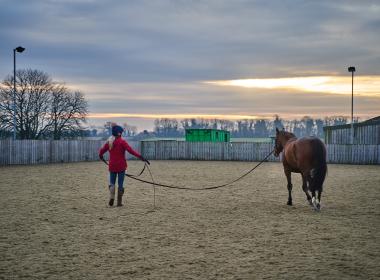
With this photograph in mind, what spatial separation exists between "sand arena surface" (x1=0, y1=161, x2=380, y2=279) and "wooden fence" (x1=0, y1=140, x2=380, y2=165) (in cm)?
1679

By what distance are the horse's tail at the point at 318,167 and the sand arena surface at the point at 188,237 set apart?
69 cm

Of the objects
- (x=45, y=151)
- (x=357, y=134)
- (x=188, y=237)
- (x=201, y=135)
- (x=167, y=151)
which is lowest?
(x=188, y=237)

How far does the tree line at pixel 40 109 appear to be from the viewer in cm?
4491

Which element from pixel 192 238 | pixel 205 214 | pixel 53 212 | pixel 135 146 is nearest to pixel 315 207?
pixel 205 214

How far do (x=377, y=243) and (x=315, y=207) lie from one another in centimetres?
327

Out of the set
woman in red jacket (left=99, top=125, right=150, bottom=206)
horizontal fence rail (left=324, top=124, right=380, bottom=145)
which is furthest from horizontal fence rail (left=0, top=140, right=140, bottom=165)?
horizontal fence rail (left=324, top=124, right=380, bottom=145)

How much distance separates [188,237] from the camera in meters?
7.58

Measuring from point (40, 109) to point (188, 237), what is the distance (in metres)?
44.4

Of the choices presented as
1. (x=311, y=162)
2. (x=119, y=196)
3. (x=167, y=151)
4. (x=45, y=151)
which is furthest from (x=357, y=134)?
(x=119, y=196)

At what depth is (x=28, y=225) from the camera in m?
8.66

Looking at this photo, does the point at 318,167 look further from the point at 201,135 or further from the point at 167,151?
the point at 201,135

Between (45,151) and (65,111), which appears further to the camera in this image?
(65,111)

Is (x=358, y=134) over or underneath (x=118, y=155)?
over

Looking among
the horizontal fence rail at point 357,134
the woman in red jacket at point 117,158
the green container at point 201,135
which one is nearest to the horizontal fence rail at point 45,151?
the green container at point 201,135
